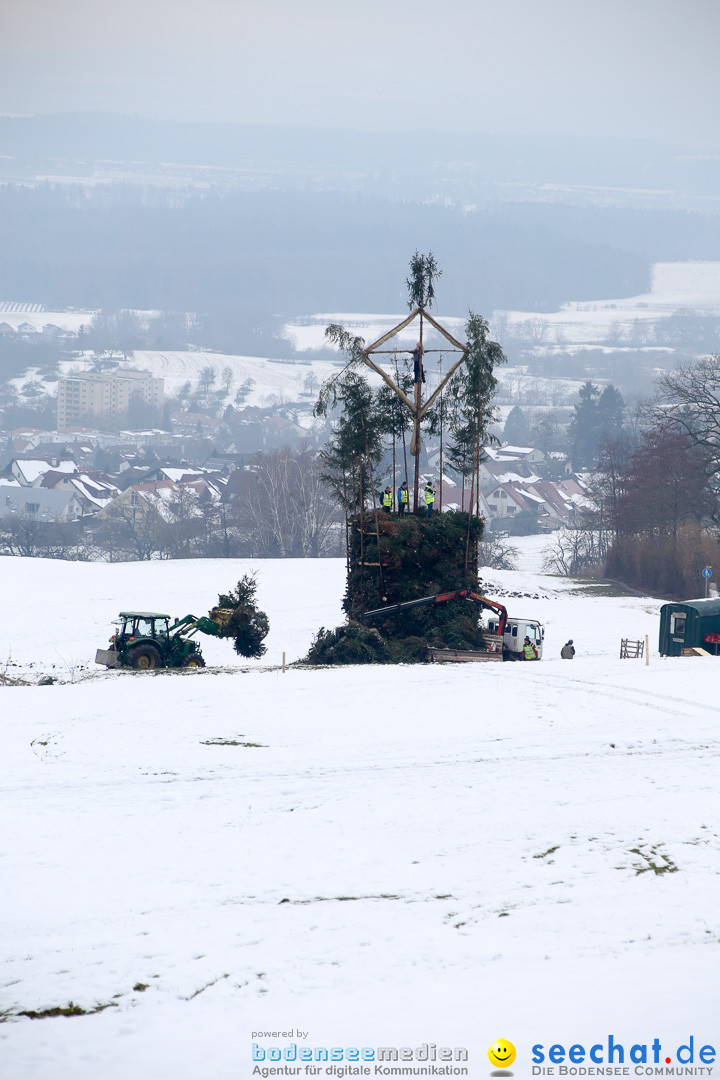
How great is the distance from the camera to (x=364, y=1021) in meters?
12.2

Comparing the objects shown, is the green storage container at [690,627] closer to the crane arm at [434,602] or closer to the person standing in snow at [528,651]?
the person standing in snow at [528,651]

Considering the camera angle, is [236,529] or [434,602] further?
[236,529]

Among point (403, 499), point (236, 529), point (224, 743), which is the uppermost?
point (403, 499)

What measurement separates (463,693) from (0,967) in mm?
15455

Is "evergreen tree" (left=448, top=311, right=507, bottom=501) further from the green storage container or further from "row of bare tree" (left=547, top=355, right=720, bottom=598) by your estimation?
"row of bare tree" (left=547, top=355, right=720, bottom=598)

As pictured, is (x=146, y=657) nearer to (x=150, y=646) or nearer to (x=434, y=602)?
(x=150, y=646)

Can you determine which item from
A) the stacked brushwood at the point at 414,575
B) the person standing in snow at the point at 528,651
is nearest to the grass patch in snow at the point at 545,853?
the stacked brushwood at the point at 414,575

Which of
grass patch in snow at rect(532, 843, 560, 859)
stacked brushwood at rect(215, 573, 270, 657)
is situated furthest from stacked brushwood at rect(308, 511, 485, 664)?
grass patch in snow at rect(532, 843, 560, 859)

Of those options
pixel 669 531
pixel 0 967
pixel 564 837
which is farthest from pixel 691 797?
pixel 669 531

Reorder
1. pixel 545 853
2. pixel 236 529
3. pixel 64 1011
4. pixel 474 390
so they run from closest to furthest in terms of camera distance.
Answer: pixel 64 1011 < pixel 545 853 < pixel 474 390 < pixel 236 529

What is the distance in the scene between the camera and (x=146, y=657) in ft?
108

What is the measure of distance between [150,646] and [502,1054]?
22.6 m

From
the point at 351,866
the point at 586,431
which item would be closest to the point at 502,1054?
the point at 351,866

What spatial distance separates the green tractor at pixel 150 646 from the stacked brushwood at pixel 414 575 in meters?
3.58
